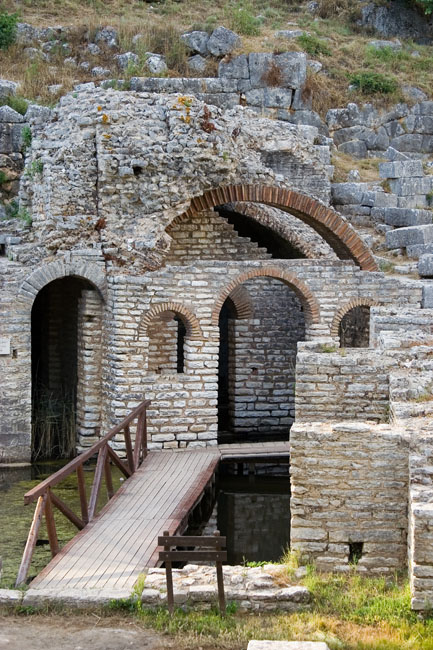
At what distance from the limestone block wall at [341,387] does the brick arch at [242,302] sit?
6711 millimetres

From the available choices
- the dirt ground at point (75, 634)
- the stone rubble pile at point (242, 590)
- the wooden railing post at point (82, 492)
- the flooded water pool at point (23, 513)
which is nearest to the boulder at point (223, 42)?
the flooded water pool at point (23, 513)

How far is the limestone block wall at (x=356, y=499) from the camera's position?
8.43 metres

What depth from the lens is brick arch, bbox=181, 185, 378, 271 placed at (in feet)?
52.6

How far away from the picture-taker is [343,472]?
27.8ft

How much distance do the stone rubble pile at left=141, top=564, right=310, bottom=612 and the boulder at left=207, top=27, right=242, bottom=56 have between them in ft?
60.0

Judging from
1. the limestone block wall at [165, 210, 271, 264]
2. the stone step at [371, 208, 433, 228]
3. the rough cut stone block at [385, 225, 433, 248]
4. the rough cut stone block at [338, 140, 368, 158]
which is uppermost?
the rough cut stone block at [338, 140, 368, 158]

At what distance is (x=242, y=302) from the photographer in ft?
59.0

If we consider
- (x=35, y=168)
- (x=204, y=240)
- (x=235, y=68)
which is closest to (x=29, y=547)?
(x=35, y=168)

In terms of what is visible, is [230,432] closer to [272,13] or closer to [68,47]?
[68,47]

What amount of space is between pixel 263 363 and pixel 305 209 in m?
3.07

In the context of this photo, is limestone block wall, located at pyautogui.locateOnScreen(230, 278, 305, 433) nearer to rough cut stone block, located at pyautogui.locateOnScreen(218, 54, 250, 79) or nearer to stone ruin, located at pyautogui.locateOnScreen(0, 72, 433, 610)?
stone ruin, located at pyautogui.locateOnScreen(0, 72, 433, 610)

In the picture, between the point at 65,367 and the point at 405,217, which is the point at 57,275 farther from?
the point at 405,217

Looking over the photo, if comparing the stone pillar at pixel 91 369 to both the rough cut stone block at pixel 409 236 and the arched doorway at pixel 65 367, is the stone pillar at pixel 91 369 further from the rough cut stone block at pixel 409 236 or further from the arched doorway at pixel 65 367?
the rough cut stone block at pixel 409 236

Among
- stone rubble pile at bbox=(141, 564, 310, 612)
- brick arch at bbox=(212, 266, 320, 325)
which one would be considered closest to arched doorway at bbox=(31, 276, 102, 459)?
brick arch at bbox=(212, 266, 320, 325)
